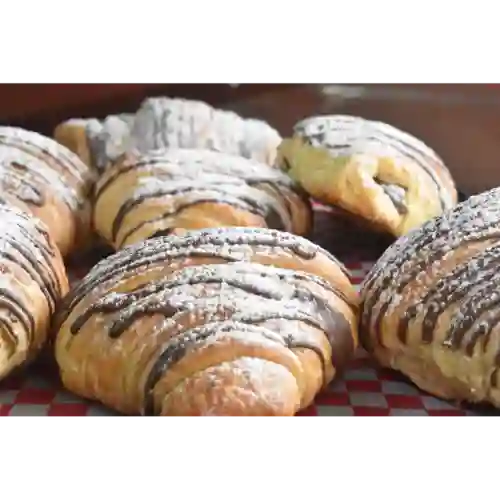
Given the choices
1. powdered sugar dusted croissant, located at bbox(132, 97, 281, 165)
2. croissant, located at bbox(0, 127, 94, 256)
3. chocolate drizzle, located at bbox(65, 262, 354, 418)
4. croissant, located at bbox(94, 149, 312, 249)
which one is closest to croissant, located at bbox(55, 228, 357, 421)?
chocolate drizzle, located at bbox(65, 262, 354, 418)

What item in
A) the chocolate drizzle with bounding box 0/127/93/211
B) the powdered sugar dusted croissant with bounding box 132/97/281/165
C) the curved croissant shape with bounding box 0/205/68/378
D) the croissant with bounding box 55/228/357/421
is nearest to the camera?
the croissant with bounding box 55/228/357/421

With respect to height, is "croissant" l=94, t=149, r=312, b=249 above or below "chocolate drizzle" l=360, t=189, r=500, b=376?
below

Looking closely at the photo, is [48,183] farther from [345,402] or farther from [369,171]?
[345,402]

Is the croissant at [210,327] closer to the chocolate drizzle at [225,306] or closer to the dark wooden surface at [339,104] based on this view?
the chocolate drizzle at [225,306]

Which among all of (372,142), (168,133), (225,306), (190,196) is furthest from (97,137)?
(225,306)

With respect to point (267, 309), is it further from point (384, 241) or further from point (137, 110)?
point (137, 110)

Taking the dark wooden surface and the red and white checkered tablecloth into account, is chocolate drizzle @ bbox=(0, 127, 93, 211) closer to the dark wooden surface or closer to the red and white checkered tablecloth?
the dark wooden surface

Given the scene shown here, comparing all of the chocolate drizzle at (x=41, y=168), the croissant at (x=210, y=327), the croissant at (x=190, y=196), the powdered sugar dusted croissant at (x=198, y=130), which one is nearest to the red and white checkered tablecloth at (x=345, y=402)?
the croissant at (x=210, y=327)
